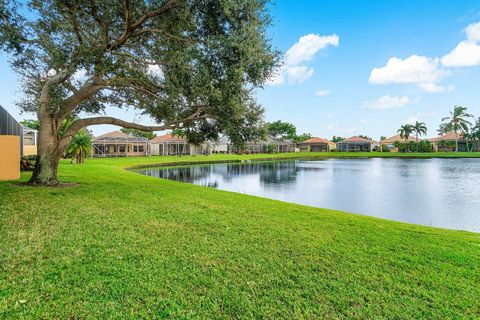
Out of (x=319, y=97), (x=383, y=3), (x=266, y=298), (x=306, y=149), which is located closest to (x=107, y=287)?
(x=266, y=298)

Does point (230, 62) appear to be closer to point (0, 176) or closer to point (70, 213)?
point (70, 213)

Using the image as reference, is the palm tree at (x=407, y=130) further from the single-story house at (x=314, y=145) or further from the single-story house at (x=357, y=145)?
the single-story house at (x=314, y=145)

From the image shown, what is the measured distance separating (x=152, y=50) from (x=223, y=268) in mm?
9803

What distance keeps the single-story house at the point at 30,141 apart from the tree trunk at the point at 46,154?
79.1 ft

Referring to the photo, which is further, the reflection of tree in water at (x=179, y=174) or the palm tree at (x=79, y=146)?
the palm tree at (x=79, y=146)

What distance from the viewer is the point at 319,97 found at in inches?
1841

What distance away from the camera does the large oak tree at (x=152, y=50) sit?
28.6ft

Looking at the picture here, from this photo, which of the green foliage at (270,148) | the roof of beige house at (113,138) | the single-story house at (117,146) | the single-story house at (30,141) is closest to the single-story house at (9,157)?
the single-story house at (30,141)

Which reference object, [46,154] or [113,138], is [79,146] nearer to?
[113,138]

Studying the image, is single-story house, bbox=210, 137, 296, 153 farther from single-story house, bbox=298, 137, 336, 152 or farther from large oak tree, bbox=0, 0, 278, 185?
large oak tree, bbox=0, 0, 278, 185

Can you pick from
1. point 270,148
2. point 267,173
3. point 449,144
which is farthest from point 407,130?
point 267,173

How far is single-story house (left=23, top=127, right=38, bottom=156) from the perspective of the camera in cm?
3134

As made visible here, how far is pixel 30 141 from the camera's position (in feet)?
111

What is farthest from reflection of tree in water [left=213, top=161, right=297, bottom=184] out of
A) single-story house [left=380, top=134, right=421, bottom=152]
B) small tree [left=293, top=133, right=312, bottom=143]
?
single-story house [left=380, top=134, right=421, bottom=152]
